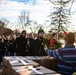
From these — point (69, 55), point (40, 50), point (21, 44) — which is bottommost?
point (40, 50)

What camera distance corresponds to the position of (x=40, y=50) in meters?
9.42

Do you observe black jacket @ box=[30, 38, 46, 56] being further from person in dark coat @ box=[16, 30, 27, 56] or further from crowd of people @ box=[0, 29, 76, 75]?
person in dark coat @ box=[16, 30, 27, 56]

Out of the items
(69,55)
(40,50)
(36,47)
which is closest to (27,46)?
(36,47)

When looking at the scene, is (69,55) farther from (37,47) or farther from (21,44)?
(21,44)

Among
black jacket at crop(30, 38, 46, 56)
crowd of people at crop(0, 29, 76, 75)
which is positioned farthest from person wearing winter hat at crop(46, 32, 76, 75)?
black jacket at crop(30, 38, 46, 56)

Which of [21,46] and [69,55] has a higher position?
[69,55]

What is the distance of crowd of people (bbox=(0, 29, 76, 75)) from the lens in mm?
5223

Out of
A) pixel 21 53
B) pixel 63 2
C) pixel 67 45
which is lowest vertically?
pixel 21 53

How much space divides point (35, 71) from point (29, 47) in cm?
573

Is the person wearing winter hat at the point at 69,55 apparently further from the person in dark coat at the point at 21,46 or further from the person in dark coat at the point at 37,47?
the person in dark coat at the point at 21,46

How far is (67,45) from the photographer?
522 centimetres

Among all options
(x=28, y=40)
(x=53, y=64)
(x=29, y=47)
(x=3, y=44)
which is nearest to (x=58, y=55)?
(x=53, y=64)

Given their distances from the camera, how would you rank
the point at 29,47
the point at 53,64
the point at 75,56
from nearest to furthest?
the point at 75,56
the point at 53,64
the point at 29,47

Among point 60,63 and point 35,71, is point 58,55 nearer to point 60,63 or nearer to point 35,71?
point 60,63
